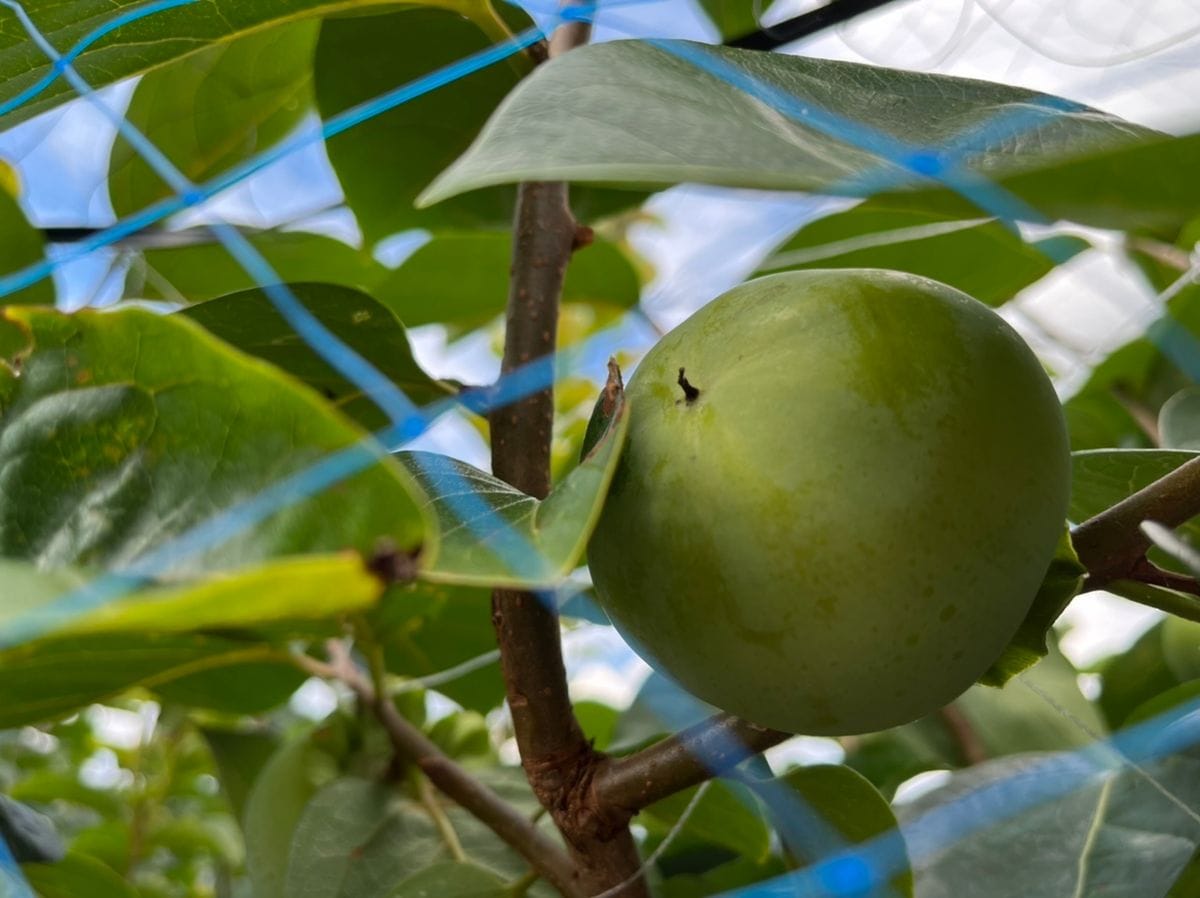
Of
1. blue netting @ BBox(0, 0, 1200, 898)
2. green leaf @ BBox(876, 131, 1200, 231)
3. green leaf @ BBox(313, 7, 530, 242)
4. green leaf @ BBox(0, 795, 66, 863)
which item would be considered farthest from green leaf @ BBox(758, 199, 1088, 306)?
green leaf @ BBox(0, 795, 66, 863)

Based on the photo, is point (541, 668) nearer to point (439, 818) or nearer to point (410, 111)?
point (439, 818)

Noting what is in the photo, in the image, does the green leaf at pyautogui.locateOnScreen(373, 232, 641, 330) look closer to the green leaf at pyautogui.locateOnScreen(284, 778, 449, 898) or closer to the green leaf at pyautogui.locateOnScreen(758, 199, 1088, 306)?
the green leaf at pyautogui.locateOnScreen(758, 199, 1088, 306)

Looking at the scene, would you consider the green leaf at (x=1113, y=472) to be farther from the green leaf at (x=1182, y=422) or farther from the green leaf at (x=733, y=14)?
the green leaf at (x=733, y=14)

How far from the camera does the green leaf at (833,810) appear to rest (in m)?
0.54

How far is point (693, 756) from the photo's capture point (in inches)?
18.1

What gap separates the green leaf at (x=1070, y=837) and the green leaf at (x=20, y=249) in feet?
1.83

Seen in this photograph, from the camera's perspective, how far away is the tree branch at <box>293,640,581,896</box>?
0.57m

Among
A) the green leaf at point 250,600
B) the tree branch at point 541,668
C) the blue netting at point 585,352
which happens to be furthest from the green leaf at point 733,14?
the green leaf at point 250,600

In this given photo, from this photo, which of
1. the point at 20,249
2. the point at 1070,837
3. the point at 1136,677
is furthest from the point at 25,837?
the point at 1136,677

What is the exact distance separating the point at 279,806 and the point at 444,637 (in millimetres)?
152

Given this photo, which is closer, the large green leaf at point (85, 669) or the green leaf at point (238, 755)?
the large green leaf at point (85, 669)

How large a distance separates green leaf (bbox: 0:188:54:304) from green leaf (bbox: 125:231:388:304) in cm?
19

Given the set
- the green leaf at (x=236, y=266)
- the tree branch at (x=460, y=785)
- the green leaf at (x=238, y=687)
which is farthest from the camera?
the green leaf at (x=236, y=266)

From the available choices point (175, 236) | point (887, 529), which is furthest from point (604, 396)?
point (175, 236)
